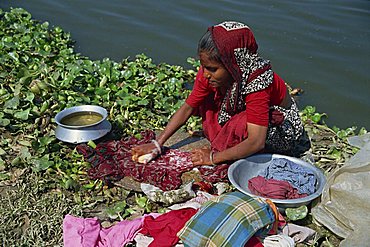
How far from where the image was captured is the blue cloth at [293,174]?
9.10 feet

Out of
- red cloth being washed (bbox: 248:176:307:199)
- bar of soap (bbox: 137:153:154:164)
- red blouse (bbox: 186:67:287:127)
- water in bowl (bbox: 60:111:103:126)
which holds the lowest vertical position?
bar of soap (bbox: 137:153:154:164)

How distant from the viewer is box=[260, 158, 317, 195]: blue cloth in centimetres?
277

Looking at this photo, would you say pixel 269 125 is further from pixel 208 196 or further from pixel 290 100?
pixel 208 196

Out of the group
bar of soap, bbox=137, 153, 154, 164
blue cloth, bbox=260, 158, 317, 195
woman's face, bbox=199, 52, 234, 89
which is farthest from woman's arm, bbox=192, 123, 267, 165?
bar of soap, bbox=137, 153, 154, 164

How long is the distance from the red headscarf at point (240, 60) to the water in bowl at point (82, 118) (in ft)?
2.85

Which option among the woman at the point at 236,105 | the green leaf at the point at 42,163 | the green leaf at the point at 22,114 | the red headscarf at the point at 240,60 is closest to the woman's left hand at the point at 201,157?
the woman at the point at 236,105

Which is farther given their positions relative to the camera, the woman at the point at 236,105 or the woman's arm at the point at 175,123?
the woman's arm at the point at 175,123

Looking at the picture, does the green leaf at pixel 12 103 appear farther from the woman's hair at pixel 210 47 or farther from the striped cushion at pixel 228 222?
the striped cushion at pixel 228 222

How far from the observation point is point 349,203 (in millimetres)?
2490

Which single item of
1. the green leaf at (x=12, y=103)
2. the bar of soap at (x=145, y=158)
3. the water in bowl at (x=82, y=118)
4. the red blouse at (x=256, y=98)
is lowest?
the bar of soap at (x=145, y=158)

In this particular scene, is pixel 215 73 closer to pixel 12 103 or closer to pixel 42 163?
pixel 42 163

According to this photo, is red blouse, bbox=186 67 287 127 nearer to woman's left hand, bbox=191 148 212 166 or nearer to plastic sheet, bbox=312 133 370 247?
woman's left hand, bbox=191 148 212 166

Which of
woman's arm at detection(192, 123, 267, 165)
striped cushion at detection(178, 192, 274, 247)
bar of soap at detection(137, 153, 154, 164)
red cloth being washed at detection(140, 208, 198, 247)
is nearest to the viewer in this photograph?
striped cushion at detection(178, 192, 274, 247)

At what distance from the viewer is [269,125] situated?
3020 millimetres
